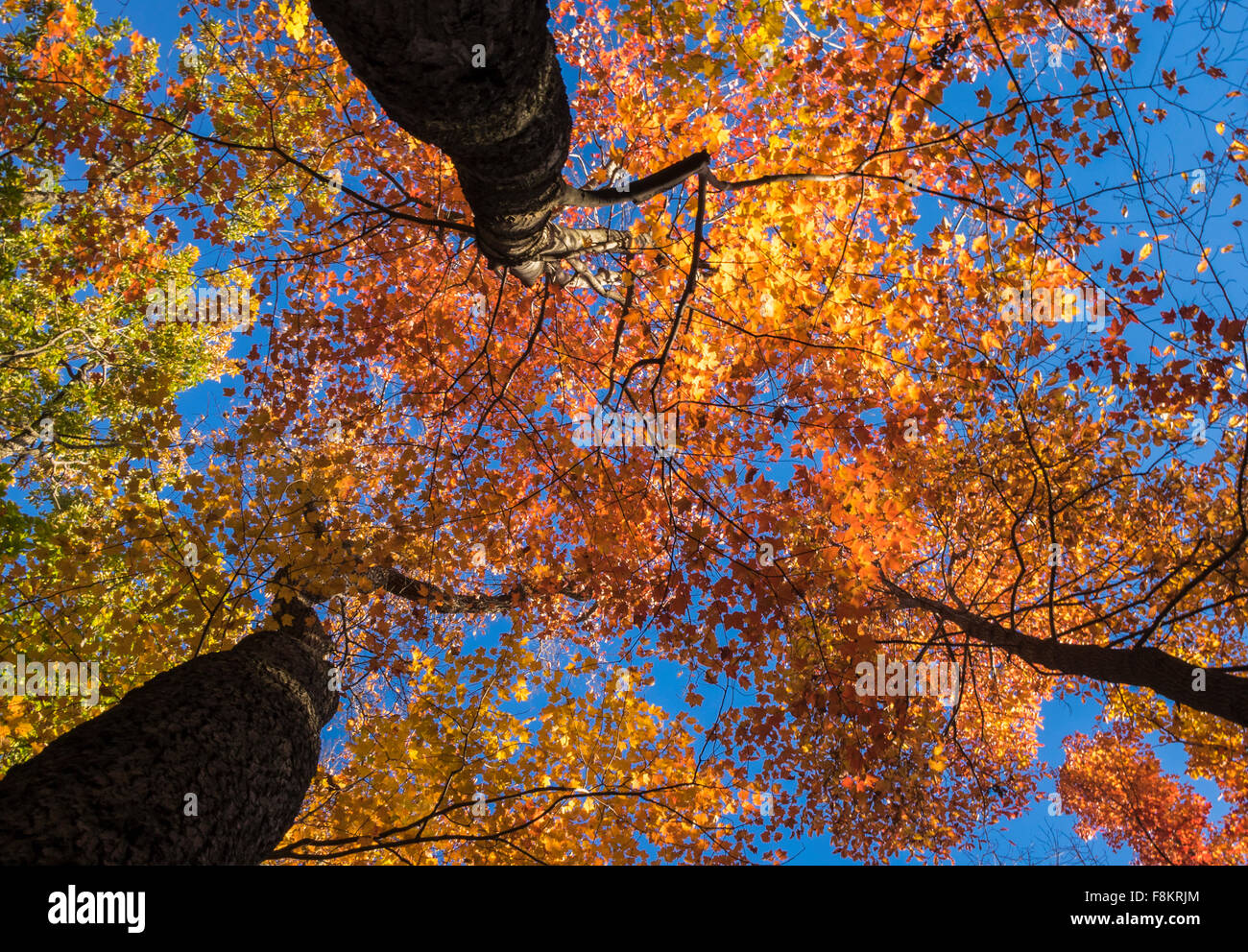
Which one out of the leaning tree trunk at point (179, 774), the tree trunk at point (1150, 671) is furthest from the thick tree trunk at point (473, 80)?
the tree trunk at point (1150, 671)

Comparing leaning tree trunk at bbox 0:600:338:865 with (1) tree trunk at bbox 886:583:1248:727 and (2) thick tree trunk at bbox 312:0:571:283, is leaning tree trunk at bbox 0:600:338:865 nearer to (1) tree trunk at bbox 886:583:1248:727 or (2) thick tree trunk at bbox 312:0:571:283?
(2) thick tree trunk at bbox 312:0:571:283

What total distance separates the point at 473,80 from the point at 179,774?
402 centimetres

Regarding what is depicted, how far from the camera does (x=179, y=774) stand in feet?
10.6

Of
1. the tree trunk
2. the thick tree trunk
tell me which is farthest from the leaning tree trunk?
the tree trunk

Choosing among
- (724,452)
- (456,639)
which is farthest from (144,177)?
(724,452)

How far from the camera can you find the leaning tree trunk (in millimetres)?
2609

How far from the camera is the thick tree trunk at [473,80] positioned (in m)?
2.21

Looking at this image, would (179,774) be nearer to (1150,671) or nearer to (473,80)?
(473,80)

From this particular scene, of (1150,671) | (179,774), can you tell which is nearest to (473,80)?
(179,774)

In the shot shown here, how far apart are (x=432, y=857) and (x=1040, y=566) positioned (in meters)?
12.1

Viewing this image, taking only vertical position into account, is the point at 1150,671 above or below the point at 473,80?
below

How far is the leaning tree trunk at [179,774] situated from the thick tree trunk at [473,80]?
3650 millimetres

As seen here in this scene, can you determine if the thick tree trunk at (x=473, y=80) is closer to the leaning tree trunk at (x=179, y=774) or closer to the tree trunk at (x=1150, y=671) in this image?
the leaning tree trunk at (x=179, y=774)

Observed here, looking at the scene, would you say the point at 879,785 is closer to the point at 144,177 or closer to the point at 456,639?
the point at 456,639
